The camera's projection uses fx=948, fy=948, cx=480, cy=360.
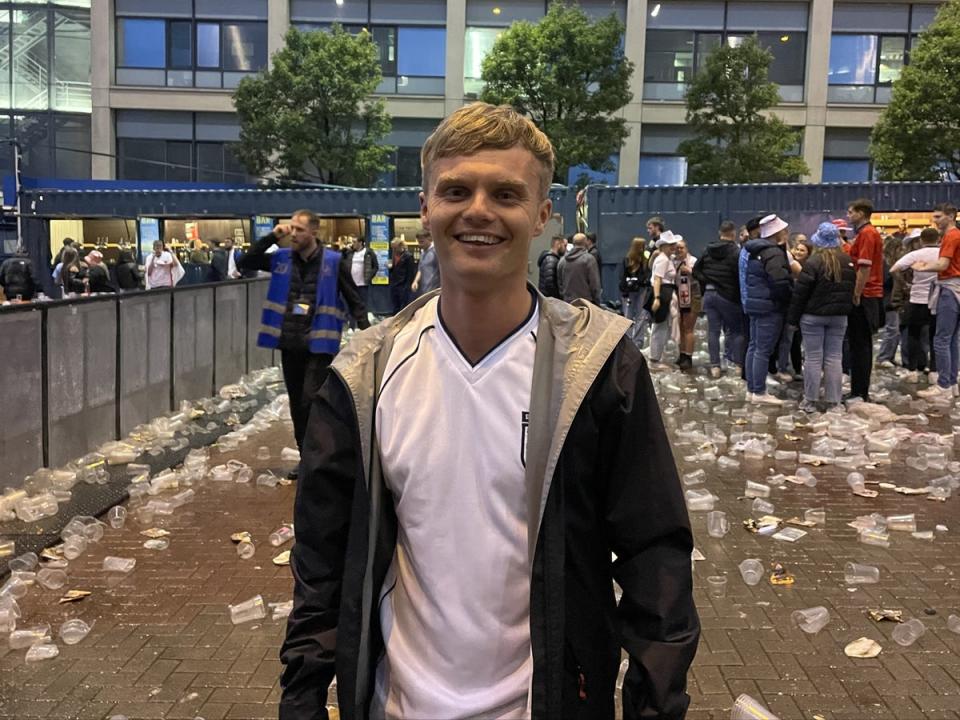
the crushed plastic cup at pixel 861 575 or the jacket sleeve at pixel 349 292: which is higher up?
the jacket sleeve at pixel 349 292

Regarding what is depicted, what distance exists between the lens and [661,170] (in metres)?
39.2

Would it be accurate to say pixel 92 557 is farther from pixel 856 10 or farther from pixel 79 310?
pixel 856 10

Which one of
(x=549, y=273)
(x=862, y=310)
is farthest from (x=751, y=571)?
(x=549, y=273)

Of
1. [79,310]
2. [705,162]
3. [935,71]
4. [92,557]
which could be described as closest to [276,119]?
[705,162]

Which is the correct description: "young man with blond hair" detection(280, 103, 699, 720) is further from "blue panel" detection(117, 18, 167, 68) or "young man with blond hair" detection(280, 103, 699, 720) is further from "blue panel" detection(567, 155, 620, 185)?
"blue panel" detection(117, 18, 167, 68)

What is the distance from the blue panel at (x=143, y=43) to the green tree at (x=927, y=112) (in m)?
28.0

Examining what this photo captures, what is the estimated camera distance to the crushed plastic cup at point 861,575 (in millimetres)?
5555

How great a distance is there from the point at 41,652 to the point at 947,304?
10.6 metres

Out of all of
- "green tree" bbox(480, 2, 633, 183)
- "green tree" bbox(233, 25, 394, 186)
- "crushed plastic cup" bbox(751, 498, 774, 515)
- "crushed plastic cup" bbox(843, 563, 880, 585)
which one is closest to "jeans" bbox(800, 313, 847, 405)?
"crushed plastic cup" bbox(751, 498, 774, 515)

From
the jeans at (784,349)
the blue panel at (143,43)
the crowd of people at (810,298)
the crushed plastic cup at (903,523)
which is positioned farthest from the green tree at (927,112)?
the blue panel at (143,43)

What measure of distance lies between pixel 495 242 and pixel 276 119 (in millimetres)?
32946

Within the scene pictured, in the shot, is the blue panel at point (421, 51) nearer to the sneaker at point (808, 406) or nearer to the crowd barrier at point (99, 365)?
the crowd barrier at point (99, 365)

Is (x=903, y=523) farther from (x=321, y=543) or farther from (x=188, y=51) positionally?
(x=188, y=51)

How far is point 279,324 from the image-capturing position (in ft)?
24.6
